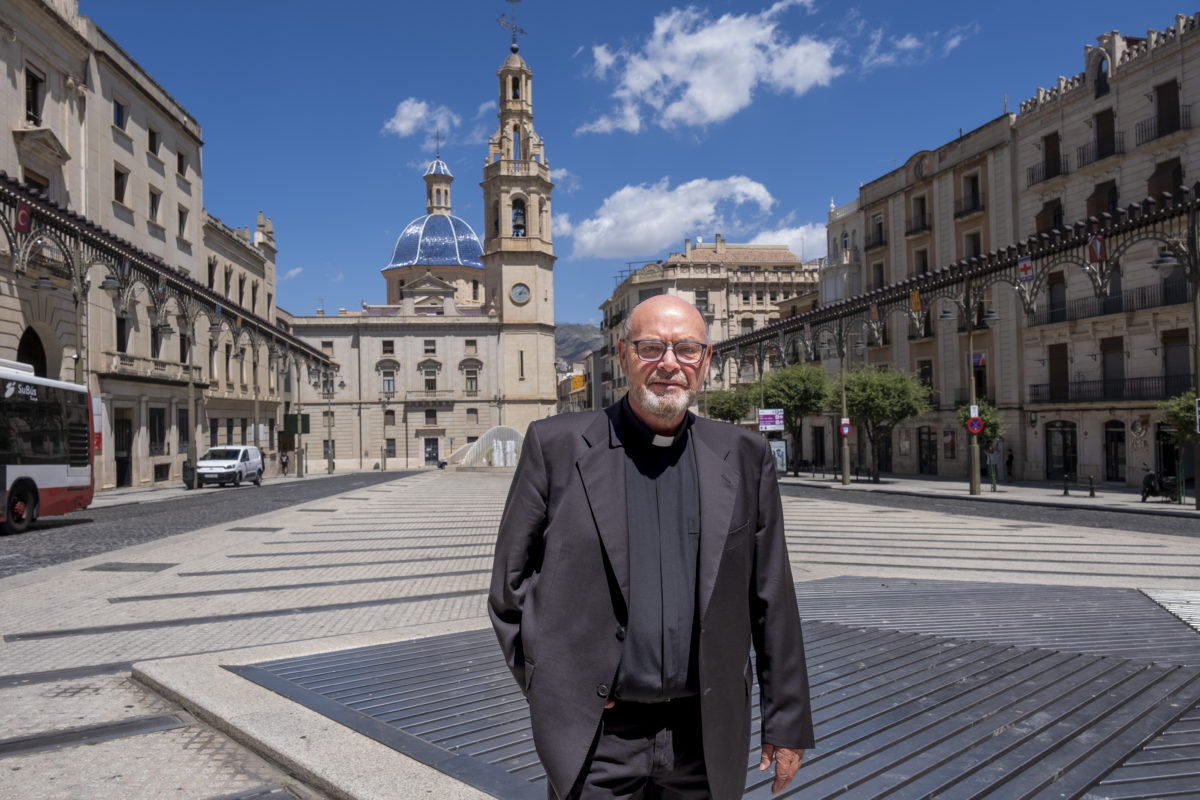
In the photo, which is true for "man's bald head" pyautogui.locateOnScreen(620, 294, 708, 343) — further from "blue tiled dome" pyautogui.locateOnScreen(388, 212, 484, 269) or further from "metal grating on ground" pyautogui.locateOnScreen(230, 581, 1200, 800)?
"blue tiled dome" pyautogui.locateOnScreen(388, 212, 484, 269)

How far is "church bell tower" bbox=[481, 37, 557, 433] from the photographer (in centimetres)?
7088

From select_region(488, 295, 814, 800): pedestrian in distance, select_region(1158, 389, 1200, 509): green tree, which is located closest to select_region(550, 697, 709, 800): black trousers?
select_region(488, 295, 814, 800): pedestrian in distance

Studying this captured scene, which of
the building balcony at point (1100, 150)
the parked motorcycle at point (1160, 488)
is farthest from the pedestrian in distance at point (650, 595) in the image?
the building balcony at point (1100, 150)

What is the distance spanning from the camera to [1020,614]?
7039 mm

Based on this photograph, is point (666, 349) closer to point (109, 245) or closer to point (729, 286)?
point (109, 245)

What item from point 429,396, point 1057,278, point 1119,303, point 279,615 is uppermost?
point 1057,278

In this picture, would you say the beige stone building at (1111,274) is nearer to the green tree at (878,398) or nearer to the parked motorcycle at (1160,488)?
the green tree at (878,398)

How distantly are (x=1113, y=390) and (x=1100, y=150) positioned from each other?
28.2 ft

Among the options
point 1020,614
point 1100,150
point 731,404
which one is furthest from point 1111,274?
point 731,404

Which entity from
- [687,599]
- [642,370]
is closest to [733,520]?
[687,599]

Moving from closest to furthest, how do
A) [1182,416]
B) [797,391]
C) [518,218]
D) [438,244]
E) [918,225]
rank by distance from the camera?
[1182,416], [797,391], [918,225], [518,218], [438,244]

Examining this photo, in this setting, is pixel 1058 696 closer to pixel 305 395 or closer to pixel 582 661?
pixel 582 661

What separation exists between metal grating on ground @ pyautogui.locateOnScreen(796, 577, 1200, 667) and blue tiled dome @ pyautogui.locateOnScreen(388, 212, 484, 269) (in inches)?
3218

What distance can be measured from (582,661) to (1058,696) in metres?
3.71
